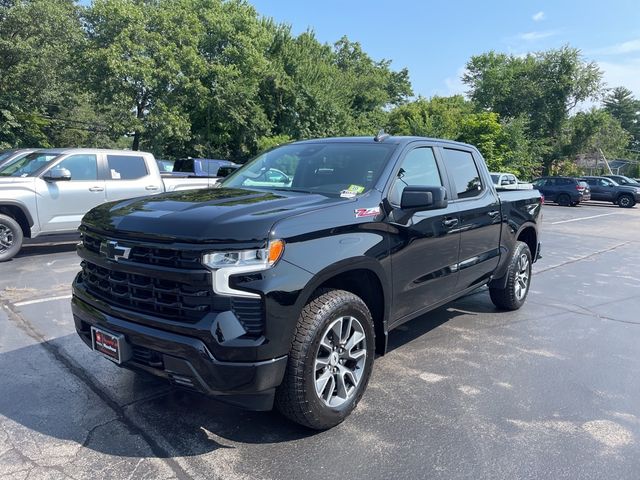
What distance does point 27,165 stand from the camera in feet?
28.3

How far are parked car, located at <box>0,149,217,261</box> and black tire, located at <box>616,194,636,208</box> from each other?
29.3 m

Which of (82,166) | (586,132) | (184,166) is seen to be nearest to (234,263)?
(82,166)

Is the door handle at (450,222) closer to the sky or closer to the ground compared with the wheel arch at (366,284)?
closer to the sky

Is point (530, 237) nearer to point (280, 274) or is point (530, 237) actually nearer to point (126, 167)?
point (280, 274)

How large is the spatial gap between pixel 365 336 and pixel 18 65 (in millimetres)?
31094

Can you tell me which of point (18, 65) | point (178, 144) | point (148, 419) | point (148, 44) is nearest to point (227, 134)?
point (178, 144)

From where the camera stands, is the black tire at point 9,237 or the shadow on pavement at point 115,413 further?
the black tire at point 9,237

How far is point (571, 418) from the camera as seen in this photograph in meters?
3.44

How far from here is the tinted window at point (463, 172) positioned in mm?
4688

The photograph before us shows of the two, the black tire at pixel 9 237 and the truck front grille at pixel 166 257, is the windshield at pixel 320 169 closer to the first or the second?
the truck front grille at pixel 166 257

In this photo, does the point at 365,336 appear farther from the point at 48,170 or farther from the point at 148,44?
the point at 148,44

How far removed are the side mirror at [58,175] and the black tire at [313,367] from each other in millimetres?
6805

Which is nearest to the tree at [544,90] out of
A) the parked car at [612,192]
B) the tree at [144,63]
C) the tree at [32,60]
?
the parked car at [612,192]

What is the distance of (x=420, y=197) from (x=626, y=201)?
31.6 metres
